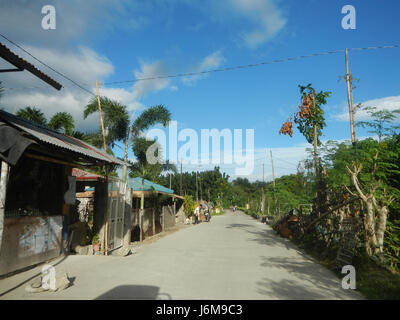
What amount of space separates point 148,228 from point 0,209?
12.8 metres

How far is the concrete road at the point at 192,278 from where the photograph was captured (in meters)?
5.37

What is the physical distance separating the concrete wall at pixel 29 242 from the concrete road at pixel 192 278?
0.34 metres

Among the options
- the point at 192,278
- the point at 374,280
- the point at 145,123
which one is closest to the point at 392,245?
the point at 374,280

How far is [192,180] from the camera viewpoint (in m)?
69.5

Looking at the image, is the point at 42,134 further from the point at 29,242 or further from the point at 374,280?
the point at 374,280

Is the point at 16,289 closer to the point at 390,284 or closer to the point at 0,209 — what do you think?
the point at 0,209

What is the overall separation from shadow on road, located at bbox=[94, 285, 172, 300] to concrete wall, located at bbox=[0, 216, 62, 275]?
9.25 feet

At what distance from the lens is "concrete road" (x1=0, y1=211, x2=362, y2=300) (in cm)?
537

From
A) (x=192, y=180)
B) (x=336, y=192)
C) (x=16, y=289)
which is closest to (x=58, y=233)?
(x=16, y=289)

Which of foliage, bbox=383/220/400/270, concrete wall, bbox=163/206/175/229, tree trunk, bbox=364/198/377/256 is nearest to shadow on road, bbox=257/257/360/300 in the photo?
tree trunk, bbox=364/198/377/256

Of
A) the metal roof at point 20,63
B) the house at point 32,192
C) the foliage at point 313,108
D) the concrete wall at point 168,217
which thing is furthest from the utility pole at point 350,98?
the concrete wall at point 168,217

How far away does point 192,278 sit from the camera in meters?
6.60

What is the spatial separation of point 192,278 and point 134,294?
1655mm
